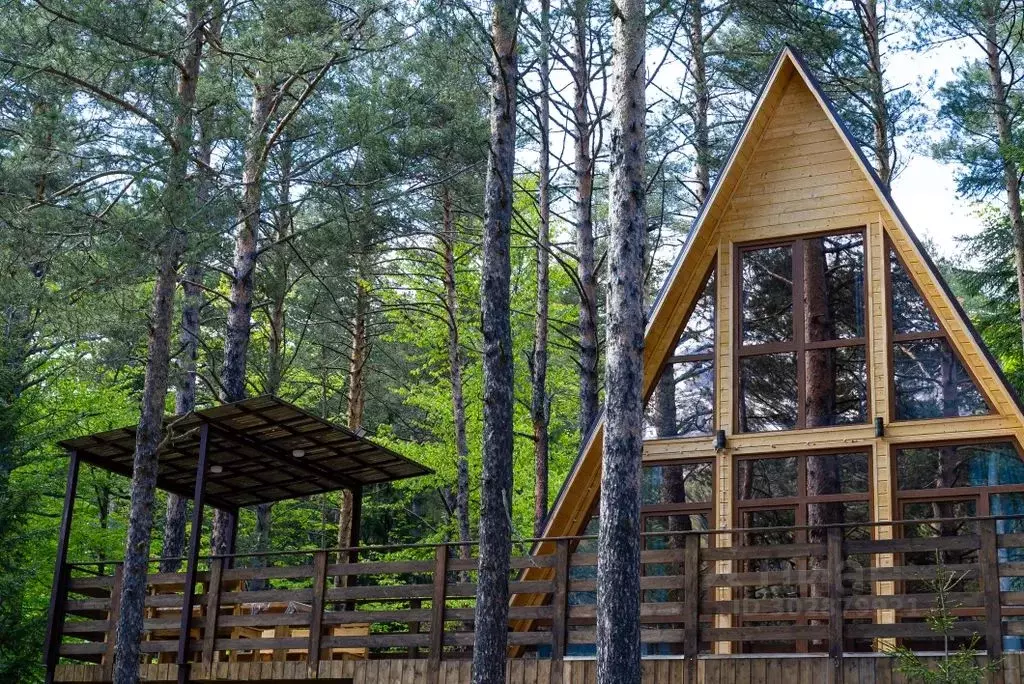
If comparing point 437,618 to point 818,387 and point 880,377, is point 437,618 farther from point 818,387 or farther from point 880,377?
point 880,377

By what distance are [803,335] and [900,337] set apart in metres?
0.96

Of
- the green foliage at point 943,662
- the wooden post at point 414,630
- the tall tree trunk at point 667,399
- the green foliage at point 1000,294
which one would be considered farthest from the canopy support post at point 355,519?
the green foliage at point 1000,294

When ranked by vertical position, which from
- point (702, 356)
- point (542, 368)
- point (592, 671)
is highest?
point (542, 368)

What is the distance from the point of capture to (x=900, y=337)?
12.0 metres

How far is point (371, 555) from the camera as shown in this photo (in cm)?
2580

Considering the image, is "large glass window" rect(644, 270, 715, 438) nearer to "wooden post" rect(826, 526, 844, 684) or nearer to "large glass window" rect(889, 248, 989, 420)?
"large glass window" rect(889, 248, 989, 420)

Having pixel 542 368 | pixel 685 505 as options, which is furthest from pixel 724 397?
pixel 542 368

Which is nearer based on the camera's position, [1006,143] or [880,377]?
[880,377]

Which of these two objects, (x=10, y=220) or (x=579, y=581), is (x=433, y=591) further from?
(x=10, y=220)

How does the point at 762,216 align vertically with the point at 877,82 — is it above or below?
below

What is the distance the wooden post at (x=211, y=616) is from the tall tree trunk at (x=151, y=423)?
0.86m

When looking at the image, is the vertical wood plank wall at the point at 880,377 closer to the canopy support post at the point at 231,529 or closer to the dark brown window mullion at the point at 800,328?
the dark brown window mullion at the point at 800,328

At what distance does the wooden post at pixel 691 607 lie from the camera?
404 inches

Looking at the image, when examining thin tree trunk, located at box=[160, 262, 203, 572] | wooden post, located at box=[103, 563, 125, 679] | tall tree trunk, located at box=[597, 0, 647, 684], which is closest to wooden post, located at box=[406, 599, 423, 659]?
wooden post, located at box=[103, 563, 125, 679]
